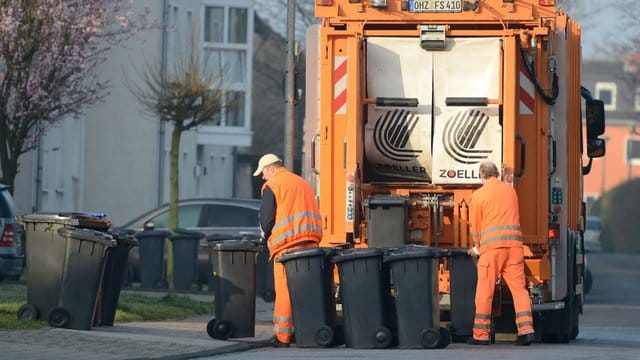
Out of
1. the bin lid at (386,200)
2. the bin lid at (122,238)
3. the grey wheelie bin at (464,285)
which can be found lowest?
the grey wheelie bin at (464,285)

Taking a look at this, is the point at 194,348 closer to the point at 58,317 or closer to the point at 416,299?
the point at 58,317

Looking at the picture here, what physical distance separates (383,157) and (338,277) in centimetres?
127

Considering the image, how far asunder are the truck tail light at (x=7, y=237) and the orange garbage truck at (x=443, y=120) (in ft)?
26.2

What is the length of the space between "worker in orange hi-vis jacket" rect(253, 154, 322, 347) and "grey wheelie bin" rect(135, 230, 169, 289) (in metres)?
9.87

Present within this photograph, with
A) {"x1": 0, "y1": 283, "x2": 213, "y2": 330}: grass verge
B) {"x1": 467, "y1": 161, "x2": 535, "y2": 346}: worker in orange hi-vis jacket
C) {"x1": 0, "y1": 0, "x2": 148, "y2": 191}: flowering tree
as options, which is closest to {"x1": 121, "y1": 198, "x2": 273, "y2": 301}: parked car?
{"x1": 0, "y1": 0, "x2": 148, "y2": 191}: flowering tree

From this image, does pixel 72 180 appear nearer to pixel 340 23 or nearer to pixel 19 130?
pixel 19 130

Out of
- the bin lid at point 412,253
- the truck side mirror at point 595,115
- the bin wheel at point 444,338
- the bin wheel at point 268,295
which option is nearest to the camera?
the bin lid at point 412,253

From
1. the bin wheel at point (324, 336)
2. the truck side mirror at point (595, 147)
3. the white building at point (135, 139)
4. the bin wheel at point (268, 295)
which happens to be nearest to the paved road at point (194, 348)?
the bin wheel at point (324, 336)

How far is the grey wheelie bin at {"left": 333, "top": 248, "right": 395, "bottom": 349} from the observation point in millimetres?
13906

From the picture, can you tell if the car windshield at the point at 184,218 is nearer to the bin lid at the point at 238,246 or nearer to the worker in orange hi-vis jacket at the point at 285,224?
the bin lid at the point at 238,246

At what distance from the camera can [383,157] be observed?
48.9 feet

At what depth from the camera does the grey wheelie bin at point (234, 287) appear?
14.6m

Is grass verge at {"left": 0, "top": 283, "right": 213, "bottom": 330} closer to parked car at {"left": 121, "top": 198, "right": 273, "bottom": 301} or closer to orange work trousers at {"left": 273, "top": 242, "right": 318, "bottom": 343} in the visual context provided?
orange work trousers at {"left": 273, "top": 242, "right": 318, "bottom": 343}

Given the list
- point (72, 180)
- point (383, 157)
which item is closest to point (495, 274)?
point (383, 157)
